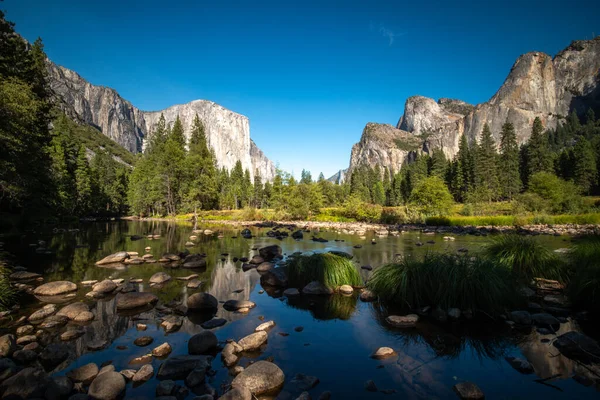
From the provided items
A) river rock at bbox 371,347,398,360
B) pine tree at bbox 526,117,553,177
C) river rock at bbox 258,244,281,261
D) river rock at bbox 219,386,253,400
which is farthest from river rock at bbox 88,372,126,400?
pine tree at bbox 526,117,553,177

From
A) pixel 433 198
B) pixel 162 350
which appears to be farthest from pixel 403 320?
pixel 433 198

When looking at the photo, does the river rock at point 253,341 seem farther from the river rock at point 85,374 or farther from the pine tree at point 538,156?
the pine tree at point 538,156

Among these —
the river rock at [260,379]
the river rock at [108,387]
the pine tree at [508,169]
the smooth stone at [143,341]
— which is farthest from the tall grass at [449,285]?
the pine tree at [508,169]

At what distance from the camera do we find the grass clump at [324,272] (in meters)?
10.5

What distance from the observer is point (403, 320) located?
7234mm

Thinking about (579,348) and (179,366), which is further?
(579,348)

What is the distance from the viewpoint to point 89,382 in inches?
191

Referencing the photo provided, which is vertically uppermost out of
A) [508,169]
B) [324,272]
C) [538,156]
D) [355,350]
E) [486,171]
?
[538,156]

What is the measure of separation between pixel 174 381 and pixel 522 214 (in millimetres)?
42784

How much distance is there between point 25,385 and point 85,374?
790mm

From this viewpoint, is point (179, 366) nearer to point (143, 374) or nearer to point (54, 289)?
point (143, 374)

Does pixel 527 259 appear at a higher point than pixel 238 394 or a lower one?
higher

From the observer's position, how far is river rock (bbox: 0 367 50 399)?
4.20 m

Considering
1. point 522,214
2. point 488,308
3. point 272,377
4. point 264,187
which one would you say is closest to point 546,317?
point 488,308
